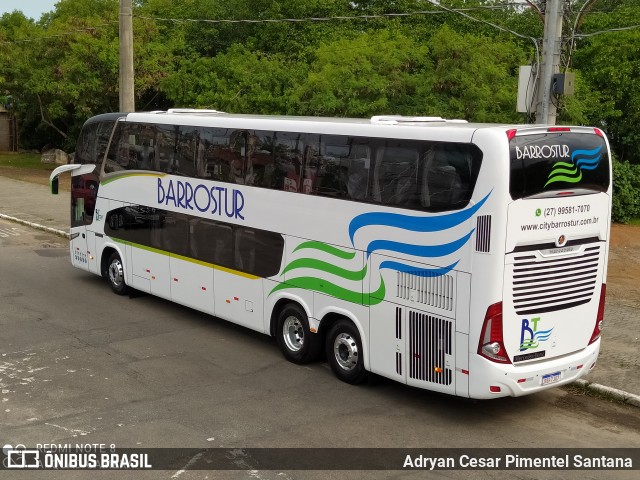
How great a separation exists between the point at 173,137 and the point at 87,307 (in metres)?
3.56

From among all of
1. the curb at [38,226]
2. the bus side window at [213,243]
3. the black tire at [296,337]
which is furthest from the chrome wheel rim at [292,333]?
the curb at [38,226]

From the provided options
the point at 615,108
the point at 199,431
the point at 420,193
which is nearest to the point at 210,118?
the point at 420,193

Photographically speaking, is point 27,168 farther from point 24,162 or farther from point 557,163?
point 557,163

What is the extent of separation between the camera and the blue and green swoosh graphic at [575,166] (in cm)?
882

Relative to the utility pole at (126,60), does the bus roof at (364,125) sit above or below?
below

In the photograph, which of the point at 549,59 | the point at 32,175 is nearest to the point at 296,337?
the point at 549,59

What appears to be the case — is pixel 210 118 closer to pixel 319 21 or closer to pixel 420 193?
pixel 420 193

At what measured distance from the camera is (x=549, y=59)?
13.5 m

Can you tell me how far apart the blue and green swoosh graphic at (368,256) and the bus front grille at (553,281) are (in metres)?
0.74

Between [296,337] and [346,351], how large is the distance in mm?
1139

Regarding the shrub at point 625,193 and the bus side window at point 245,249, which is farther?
the shrub at point 625,193

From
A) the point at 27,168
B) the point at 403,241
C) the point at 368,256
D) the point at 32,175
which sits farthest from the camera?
the point at 27,168

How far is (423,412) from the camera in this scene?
9648 millimetres

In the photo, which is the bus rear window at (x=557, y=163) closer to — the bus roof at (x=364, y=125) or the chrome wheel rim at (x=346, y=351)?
the bus roof at (x=364, y=125)
